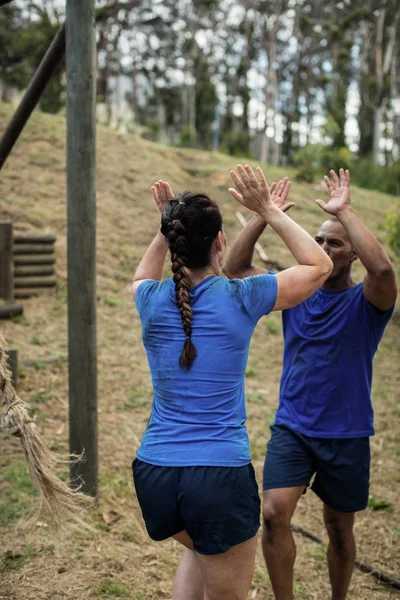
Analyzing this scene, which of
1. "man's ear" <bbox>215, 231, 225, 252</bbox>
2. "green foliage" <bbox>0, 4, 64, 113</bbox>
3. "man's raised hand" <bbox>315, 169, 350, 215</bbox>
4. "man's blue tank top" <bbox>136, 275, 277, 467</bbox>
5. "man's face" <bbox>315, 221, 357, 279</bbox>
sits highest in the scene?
"green foliage" <bbox>0, 4, 64, 113</bbox>

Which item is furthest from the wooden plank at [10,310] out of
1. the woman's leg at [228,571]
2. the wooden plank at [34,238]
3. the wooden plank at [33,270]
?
the woman's leg at [228,571]

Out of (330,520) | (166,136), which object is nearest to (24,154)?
(330,520)

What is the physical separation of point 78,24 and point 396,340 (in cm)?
697

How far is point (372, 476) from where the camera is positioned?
5.21m

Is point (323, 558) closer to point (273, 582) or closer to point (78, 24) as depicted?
point (273, 582)

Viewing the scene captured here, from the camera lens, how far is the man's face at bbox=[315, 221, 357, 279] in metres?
3.04

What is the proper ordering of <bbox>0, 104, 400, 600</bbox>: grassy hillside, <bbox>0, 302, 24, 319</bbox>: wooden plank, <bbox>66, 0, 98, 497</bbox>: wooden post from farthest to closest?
<bbox>0, 302, 24, 319</bbox>: wooden plank → <bbox>66, 0, 98, 497</bbox>: wooden post → <bbox>0, 104, 400, 600</bbox>: grassy hillside

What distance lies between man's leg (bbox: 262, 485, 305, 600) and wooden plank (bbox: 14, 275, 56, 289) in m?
5.73

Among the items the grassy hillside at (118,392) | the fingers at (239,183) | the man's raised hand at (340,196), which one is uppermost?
the fingers at (239,183)

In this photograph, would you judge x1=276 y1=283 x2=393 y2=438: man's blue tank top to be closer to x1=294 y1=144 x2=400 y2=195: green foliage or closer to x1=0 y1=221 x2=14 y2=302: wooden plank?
x1=0 y1=221 x2=14 y2=302: wooden plank

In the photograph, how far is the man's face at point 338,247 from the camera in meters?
3.04

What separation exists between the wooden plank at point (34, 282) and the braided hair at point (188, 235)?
6085 mm

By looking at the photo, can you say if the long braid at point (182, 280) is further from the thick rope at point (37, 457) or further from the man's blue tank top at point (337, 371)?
the man's blue tank top at point (337, 371)

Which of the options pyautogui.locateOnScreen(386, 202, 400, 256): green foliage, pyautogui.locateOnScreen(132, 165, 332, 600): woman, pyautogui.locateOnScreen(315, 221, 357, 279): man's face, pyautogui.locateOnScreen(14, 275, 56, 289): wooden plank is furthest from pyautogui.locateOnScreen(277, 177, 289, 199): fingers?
pyautogui.locateOnScreen(386, 202, 400, 256): green foliage
